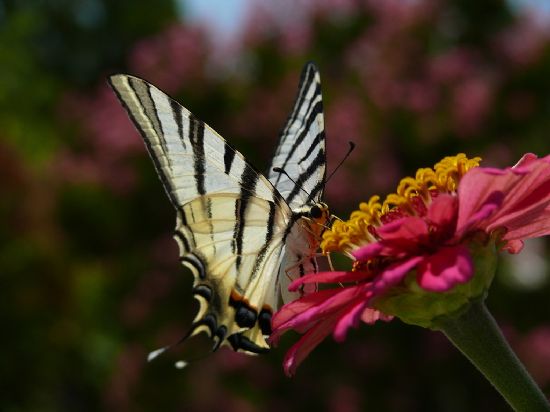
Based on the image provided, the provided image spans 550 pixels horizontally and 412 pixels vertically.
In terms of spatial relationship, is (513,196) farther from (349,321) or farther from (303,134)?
(303,134)

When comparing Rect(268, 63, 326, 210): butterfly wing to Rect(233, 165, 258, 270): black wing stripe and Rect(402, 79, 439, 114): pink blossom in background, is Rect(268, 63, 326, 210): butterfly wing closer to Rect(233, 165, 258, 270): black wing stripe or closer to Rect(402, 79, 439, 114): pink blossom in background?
Rect(233, 165, 258, 270): black wing stripe

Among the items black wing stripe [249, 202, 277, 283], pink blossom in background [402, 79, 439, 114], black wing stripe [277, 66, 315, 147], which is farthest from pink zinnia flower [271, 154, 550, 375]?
pink blossom in background [402, 79, 439, 114]

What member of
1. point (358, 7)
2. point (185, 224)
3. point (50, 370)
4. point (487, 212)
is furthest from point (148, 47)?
point (487, 212)

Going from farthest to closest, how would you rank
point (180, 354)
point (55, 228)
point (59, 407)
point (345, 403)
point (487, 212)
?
point (59, 407), point (55, 228), point (180, 354), point (345, 403), point (487, 212)

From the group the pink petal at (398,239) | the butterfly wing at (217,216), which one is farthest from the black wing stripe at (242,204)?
the pink petal at (398,239)

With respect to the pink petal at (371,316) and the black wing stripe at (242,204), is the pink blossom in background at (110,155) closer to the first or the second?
the black wing stripe at (242,204)

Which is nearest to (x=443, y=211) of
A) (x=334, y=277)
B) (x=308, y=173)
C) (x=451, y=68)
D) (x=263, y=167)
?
(x=334, y=277)

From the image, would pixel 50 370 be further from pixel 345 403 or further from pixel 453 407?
pixel 453 407
